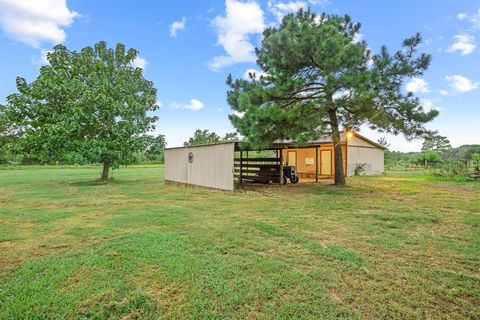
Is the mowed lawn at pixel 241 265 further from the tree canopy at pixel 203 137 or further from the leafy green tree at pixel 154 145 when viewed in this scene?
the tree canopy at pixel 203 137

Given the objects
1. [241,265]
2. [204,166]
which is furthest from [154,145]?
[241,265]

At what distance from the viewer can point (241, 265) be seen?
10.1ft

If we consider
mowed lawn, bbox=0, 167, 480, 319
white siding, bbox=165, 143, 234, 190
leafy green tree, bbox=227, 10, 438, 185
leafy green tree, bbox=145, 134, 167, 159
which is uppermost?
leafy green tree, bbox=227, 10, 438, 185

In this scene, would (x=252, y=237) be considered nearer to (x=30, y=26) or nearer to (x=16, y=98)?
(x=16, y=98)

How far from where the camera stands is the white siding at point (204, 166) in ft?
33.9

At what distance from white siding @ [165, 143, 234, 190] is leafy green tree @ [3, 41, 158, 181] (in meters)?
1.93

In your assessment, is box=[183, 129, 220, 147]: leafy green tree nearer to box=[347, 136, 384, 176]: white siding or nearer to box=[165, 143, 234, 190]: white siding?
box=[347, 136, 384, 176]: white siding

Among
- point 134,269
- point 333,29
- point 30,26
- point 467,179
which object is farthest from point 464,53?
point 30,26

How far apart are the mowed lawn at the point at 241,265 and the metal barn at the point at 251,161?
5.02 metres

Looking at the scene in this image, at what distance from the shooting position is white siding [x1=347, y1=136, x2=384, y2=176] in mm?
17734

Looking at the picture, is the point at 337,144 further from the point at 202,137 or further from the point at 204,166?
the point at 202,137

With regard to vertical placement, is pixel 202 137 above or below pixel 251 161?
above

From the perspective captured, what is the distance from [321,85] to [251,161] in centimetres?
552

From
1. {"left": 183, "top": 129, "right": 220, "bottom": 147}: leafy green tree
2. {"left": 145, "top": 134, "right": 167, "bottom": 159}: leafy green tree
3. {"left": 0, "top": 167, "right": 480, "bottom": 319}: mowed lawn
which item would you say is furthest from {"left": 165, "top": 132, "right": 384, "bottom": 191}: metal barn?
{"left": 183, "top": 129, "right": 220, "bottom": 147}: leafy green tree
